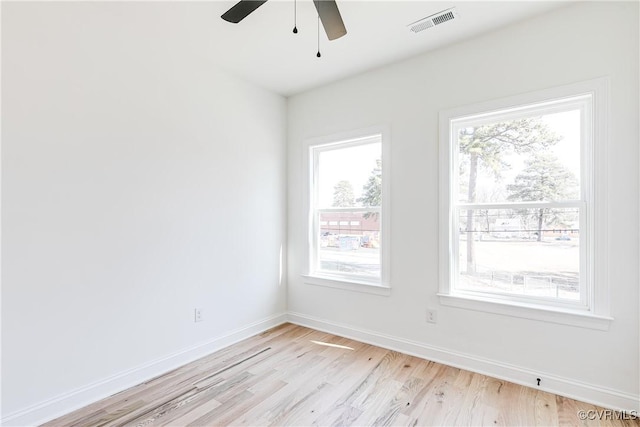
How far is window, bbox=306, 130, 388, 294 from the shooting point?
3166 mm

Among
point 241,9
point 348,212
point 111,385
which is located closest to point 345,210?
point 348,212

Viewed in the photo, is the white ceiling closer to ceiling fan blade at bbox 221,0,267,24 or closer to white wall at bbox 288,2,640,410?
white wall at bbox 288,2,640,410

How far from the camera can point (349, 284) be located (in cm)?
326

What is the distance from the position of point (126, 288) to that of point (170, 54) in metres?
1.93

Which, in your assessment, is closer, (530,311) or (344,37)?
(530,311)

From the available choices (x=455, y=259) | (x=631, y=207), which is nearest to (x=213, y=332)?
(x=455, y=259)

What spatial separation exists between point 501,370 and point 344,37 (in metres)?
2.89

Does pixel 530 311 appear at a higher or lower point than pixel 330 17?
lower

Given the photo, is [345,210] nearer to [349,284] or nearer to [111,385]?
[349,284]

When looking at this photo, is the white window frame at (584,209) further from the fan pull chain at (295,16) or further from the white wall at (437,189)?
the fan pull chain at (295,16)

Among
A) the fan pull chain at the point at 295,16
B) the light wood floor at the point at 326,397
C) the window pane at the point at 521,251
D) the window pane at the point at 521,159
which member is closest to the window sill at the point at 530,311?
the window pane at the point at 521,251

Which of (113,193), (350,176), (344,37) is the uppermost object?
(344,37)

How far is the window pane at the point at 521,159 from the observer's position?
2262 millimetres

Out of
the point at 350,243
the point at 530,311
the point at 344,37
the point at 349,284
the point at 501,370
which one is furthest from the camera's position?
the point at 350,243
